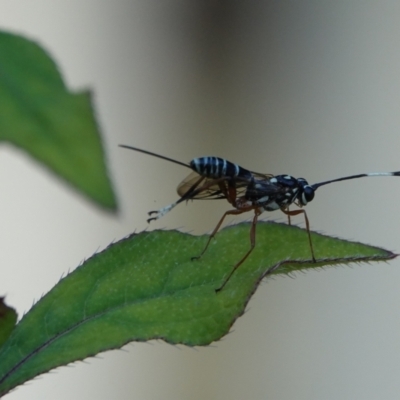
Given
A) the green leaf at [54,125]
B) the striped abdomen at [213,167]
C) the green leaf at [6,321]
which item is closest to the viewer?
the green leaf at [54,125]

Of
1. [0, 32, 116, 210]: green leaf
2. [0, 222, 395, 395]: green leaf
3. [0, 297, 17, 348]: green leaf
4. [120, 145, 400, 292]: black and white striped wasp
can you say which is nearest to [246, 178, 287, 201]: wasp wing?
[120, 145, 400, 292]: black and white striped wasp

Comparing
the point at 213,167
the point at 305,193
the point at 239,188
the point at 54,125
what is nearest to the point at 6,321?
the point at 54,125

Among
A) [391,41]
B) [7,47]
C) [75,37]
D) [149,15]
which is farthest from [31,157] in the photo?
[149,15]

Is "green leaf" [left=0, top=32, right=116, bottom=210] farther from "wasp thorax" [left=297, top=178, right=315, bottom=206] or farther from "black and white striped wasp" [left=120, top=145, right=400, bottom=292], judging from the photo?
"wasp thorax" [left=297, top=178, right=315, bottom=206]

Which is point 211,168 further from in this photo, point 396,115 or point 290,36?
point 290,36

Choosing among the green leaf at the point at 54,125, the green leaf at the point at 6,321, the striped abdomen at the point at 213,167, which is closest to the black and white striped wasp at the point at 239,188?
the striped abdomen at the point at 213,167

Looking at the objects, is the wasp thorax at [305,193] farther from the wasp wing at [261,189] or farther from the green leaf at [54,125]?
the green leaf at [54,125]
